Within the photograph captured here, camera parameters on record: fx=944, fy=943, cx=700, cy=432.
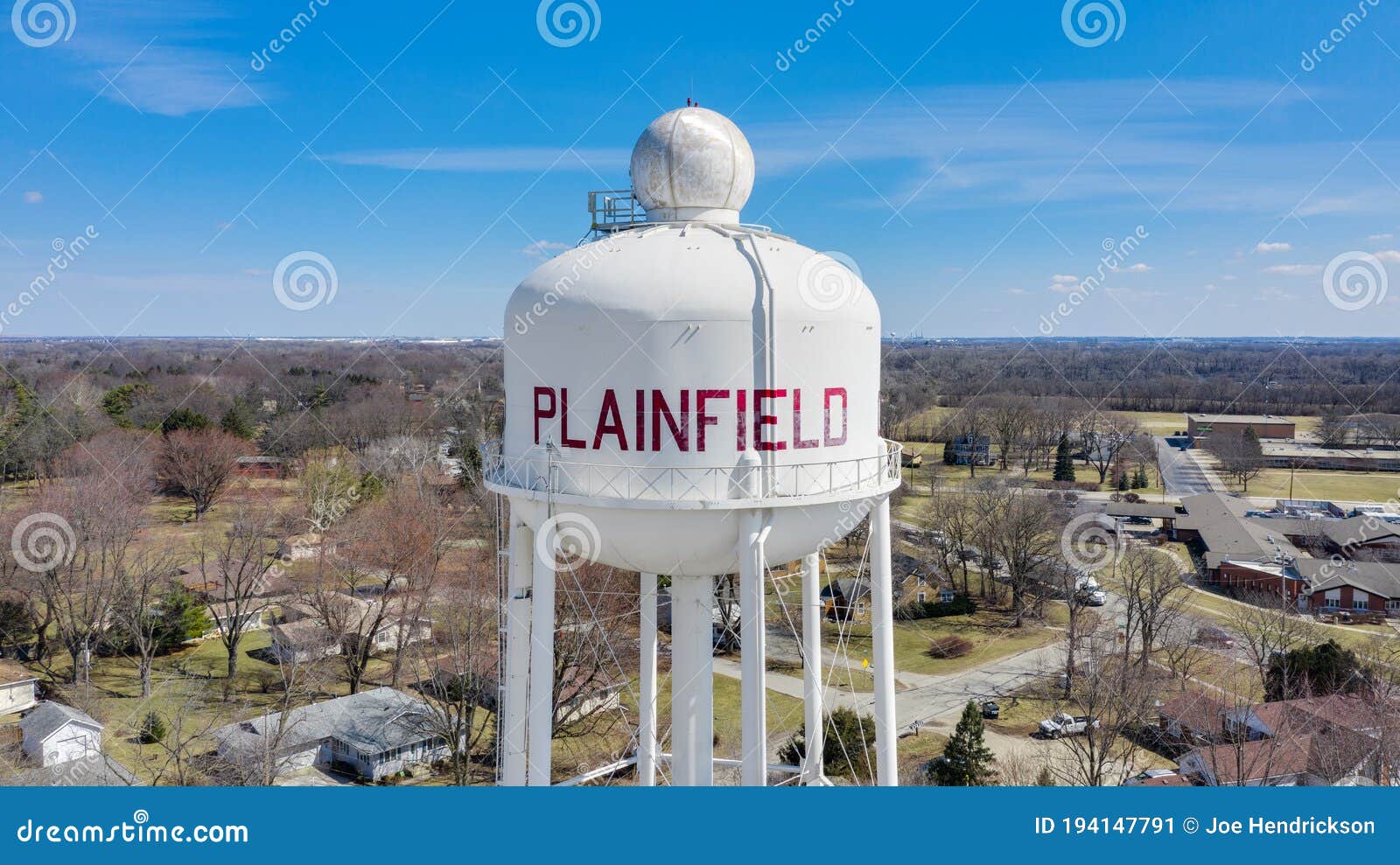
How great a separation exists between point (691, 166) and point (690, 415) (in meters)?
3.63

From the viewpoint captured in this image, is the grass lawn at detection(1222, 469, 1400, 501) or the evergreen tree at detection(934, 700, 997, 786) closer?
the evergreen tree at detection(934, 700, 997, 786)

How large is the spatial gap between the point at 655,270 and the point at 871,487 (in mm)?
3832

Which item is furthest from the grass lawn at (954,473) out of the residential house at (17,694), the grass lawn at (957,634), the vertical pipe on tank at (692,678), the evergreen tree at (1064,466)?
the vertical pipe on tank at (692,678)

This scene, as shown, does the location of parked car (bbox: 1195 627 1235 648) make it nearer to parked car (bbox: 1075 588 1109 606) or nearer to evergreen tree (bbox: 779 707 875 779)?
parked car (bbox: 1075 588 1109 606)

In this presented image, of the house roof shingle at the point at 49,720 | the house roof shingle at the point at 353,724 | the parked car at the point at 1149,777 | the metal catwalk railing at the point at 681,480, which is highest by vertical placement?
the metal catwalk railing at the point at 681,480

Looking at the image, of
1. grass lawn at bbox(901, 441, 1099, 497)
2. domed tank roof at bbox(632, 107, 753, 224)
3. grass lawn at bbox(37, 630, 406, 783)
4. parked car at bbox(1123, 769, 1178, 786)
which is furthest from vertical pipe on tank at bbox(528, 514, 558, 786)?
grass lawn at bbox(901, 441, 1099, 497)

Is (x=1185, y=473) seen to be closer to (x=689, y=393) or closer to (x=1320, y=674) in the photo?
(x=1320, y=674)

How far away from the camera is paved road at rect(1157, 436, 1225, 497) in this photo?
205 ft

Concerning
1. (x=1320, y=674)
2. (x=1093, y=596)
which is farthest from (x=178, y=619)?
(x=1320, y=674)
